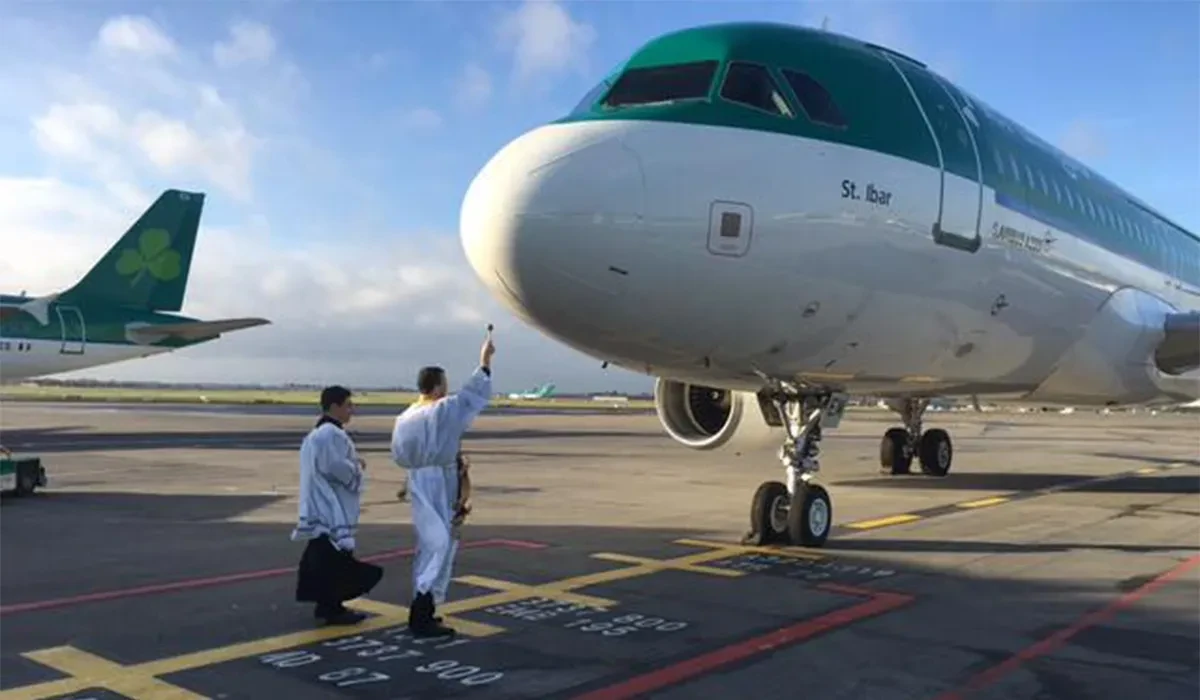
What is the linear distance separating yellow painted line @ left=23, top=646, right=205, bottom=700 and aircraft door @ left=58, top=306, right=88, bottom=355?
1184 inches

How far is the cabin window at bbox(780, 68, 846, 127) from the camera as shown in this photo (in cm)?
771

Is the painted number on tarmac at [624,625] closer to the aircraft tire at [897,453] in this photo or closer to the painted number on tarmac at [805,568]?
the painted number on tarmac at [805,568]

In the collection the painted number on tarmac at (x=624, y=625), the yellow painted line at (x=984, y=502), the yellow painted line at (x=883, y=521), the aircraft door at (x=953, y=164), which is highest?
the aircraft door at (x=953, y=164)

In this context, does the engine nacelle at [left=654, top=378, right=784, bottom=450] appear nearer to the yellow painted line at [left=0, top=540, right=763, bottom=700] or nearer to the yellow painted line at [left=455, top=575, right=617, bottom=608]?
the yellow painted line at [left=0, top=540, right=763, bottom=700]

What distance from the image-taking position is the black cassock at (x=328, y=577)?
584 cm

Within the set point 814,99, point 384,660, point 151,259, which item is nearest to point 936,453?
point 814,99

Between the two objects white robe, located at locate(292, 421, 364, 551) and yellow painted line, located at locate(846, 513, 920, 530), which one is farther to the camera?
yellow painted line, located at locate(846, 513, 920, 530)

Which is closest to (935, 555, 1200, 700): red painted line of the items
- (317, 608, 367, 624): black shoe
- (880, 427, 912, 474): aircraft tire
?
(317, 608, 367, 624): black shoe

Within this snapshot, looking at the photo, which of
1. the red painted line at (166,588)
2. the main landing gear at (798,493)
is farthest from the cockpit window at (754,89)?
the red painted line at (166,588)

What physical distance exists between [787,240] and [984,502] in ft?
26.4

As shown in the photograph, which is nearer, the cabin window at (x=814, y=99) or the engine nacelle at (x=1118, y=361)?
the cabin window at (x=814, y=99)

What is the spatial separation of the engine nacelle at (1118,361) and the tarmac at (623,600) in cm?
159

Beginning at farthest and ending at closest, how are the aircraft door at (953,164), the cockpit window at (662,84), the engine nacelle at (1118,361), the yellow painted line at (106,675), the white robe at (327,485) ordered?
the engine nacelle at (1118,361)
the aircraft door at (953,164)
the cockpit window at (662,84)
the white robe at (327,485)
the yellow painted line at (106,675)

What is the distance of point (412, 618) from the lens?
5.59m
